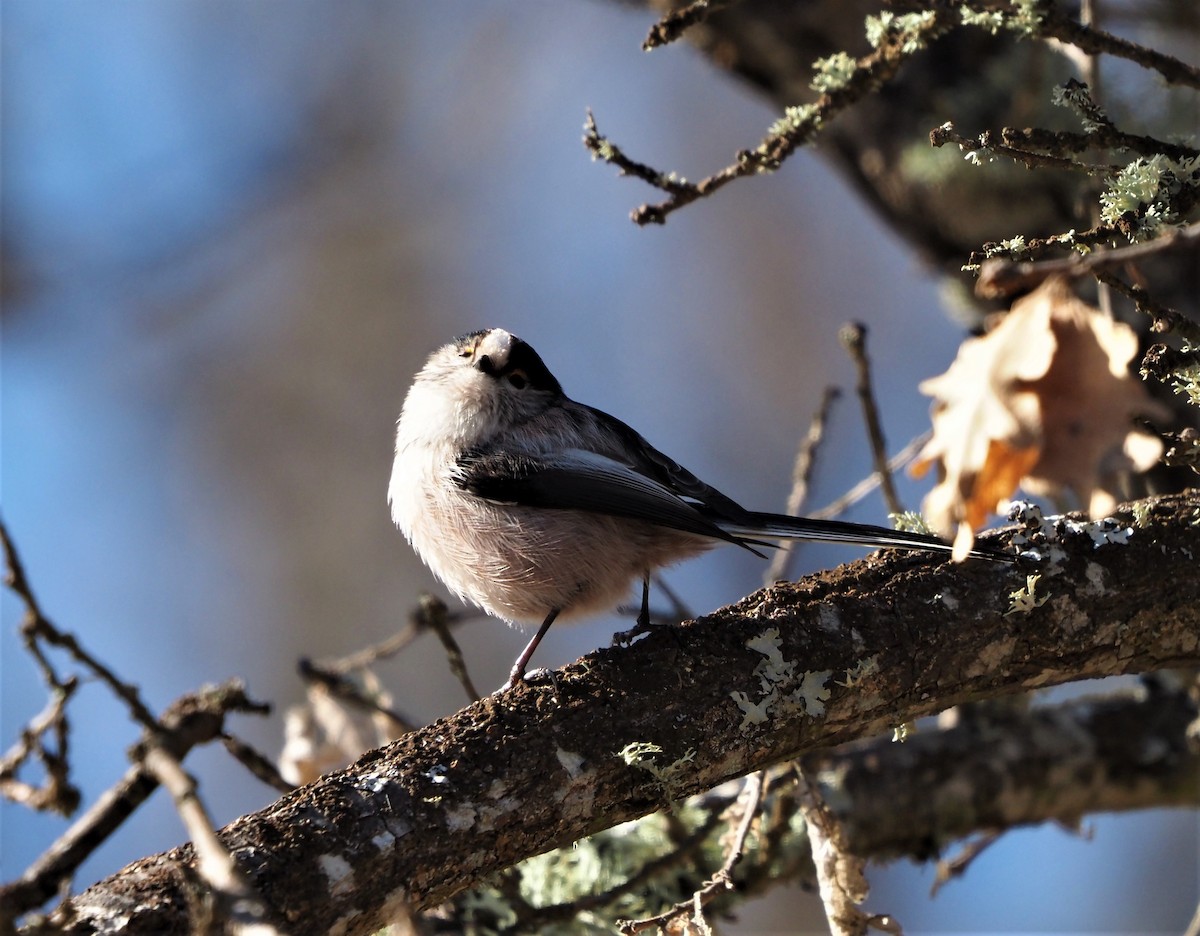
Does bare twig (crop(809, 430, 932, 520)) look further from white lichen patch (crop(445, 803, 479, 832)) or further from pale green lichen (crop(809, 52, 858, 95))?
white lichen patch (crop(445, 803, 479, 832))

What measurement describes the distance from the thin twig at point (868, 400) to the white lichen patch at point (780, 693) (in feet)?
3.47

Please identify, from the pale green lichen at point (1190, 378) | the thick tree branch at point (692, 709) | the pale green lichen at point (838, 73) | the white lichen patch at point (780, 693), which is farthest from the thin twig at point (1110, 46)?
the white lichen patch at point (780, 693)

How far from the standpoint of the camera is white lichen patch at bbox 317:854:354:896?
1.75 meters

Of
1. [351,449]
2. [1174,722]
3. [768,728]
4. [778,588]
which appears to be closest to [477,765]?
[768,728]

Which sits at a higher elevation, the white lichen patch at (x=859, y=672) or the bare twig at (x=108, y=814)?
the bare twig at (x=108, y=814)

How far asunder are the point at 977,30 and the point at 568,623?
2870 millimetres

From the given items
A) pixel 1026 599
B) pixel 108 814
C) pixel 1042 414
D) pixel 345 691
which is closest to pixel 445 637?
pixel 345 691

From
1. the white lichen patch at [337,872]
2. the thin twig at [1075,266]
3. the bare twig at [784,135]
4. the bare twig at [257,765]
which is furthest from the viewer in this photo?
the bare twig at [257,765]

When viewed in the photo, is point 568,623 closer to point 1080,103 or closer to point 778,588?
point 778,588

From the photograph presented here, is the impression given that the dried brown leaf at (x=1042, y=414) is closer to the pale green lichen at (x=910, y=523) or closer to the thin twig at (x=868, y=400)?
the pale green lichen at (x=910, y=523)

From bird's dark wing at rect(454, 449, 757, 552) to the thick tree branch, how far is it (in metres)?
0.54

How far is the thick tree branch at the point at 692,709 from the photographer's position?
1.78 metres

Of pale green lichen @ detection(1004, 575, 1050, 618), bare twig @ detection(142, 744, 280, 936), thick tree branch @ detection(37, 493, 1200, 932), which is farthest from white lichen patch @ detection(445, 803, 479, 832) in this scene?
pale green lichen @ detection(1004, 575, 1050, 618)

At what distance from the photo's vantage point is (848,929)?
2.07m
